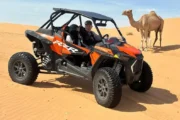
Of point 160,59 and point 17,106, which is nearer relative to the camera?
point 17,106

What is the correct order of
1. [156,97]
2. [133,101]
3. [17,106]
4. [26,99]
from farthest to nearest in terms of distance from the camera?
[156,97]
[133,101]
[26,99]
[17,106]

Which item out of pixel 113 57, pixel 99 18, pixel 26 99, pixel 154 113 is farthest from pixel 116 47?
pixel 26 99

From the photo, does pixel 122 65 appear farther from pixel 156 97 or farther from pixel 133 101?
pixel 156 97

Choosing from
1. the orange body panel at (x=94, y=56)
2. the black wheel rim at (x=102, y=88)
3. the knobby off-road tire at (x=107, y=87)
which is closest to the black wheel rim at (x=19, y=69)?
the orange body panel at (x=94, y=56)

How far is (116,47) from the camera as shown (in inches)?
326

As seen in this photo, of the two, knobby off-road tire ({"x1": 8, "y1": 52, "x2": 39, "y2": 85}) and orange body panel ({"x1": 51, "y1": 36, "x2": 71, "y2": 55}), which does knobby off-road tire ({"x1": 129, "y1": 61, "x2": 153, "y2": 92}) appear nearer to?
orange body panel ({"x1": 51, "y1": 36, "x2": 71, "y2": 55})

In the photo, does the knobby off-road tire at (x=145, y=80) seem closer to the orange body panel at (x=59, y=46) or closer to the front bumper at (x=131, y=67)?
the front bumper at (x=131, y=67)

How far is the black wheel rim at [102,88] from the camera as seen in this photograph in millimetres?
7924

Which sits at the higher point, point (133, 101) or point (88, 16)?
point (88, 16)

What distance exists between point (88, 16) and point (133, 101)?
92.7 inches

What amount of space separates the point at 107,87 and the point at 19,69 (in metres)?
2.77

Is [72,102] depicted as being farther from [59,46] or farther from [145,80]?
[145,80]

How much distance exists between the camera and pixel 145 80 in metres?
9.24

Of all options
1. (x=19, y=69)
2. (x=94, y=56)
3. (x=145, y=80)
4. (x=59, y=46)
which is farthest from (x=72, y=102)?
(x=145, y=80)
